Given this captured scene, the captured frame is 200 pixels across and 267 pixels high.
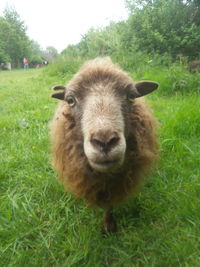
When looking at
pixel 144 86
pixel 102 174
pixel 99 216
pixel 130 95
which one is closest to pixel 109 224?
pixel 99 216

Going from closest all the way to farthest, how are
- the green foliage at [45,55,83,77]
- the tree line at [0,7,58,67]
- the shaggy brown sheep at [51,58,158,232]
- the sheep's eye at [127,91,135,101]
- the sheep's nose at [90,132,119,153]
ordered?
1. the sheep's nose at [90,132,119,153]
2. the shaggy brown sheep at [51,58,158,232]
3. the sheep's eye at [127,91,135,101]
4. the green foliage at [45,55,83,77]
5. the tree line at [0,7,58,67]

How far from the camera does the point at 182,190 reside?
2654 mm

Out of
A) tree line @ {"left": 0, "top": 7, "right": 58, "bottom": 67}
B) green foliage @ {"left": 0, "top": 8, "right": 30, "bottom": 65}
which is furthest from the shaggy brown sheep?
green foliage @ {"left": 0, "top": 8, "right": 30, "bottom": 65}

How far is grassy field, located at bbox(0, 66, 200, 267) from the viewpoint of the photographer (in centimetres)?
202

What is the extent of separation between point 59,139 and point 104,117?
0.93 m

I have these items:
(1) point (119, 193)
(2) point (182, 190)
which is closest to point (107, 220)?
(1) point (119, 193)

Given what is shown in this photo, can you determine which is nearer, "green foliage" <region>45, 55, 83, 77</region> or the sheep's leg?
the sheep's leg

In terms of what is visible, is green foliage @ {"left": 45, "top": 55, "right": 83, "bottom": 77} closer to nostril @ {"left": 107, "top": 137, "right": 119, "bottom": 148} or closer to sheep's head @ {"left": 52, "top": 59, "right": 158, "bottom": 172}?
sheep's head @ {"left": 52, "top": 59, "right": 158, "bottom": 172}

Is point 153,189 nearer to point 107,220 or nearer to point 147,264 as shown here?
point 107,220

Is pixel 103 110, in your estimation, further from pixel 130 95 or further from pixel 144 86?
pixel 144 86

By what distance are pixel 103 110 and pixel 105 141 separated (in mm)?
347

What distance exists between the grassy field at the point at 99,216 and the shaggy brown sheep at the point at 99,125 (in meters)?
0.30

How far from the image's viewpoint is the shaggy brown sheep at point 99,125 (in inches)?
73.7

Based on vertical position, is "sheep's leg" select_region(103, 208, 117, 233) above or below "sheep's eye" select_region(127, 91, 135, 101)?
below
